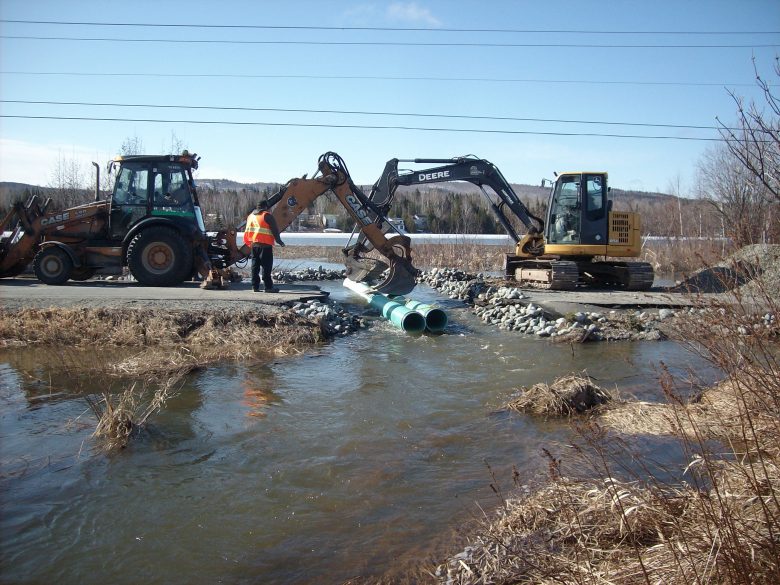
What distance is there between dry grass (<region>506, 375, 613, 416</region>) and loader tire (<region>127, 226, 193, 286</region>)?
28.0 ft

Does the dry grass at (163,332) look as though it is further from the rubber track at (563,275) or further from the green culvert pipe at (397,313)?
the rubber track at (563,275)

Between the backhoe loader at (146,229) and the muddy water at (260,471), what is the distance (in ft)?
14.1

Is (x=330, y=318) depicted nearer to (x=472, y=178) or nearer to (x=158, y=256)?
(x=158, y=256)

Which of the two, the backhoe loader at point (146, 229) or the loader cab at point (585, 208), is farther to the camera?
the loader cab at point (585, 208)

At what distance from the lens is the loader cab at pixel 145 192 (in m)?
13.3

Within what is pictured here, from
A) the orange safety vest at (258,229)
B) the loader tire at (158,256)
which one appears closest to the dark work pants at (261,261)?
the orange safety vest at (258,229)

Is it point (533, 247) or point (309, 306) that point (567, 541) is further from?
point (533, 247)

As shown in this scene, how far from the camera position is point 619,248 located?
53.0 feet

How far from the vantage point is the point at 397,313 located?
40.0 feet

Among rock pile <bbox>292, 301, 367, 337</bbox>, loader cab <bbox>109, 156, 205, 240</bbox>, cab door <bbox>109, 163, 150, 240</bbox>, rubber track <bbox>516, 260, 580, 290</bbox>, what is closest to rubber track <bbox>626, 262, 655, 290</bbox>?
rubber track <bbox>516, 260, 580, 290</bbox>

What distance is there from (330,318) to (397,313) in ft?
4.56

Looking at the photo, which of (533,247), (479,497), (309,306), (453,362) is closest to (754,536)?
(479,497)

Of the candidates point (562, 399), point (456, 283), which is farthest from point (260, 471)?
point (456, 283)

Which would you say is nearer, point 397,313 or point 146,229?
point 397,313
